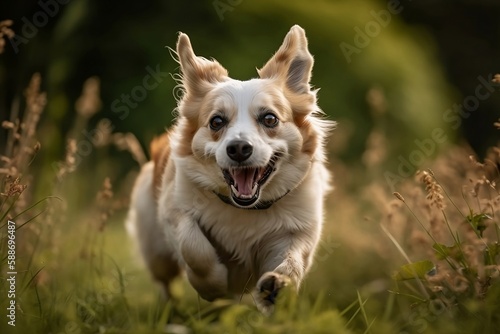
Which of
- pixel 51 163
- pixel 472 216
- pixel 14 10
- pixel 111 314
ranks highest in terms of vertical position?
pixel 472 216

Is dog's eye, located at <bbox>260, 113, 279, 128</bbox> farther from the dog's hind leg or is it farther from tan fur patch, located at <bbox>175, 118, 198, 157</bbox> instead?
the dog's hind leg

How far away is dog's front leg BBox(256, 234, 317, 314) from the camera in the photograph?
3.65m

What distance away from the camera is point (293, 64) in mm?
4828

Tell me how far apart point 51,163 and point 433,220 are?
2.75 meters

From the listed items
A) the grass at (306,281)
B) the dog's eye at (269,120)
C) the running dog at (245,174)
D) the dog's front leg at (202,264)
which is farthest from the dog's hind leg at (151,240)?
the dog's eye at (269,120)

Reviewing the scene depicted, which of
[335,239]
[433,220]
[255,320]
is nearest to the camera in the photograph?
[255,320]

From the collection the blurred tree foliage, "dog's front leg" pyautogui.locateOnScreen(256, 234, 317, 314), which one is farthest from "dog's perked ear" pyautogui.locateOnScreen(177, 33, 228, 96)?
the blurred tree foliage

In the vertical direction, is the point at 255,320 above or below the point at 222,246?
above

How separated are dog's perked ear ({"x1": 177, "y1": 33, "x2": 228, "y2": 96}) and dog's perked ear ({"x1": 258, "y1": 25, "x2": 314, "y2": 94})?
34 centimetres

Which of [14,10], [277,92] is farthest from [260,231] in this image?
[14,10]

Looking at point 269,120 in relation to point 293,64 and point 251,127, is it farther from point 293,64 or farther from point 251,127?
point 293,64

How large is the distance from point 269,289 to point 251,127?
1.00 metres

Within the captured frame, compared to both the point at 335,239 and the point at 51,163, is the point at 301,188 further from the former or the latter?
the point at 335,239

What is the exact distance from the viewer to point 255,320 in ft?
11.0
